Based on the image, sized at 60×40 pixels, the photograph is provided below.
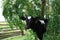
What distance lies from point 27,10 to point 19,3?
8 centimetres

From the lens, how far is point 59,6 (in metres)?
1.27

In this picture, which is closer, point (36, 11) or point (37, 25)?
point (37, 25)

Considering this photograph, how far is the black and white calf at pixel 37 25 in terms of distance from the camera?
3.76 ft

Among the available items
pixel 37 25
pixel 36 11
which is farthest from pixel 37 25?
pixel 36 11

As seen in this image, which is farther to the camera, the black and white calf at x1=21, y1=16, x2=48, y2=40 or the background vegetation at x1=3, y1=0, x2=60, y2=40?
the background vegetation at x1=3, y1=0, x2=60, y2=40

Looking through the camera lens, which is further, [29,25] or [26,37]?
[26,37]

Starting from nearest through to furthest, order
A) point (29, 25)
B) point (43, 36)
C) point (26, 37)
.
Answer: point (29, 25)
point (43, 36)
point (26, 37)

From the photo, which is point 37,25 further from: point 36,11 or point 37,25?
point 36,11

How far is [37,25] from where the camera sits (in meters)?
1.19

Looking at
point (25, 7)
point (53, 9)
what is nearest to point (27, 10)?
point (25, 7)

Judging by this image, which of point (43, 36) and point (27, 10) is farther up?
point (27, 10)

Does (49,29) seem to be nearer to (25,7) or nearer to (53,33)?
(53,33)

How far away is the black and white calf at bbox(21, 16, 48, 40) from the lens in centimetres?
115

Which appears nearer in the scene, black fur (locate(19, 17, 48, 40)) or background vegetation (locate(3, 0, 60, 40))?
black fur (locate(19, 17, 48, 40))
